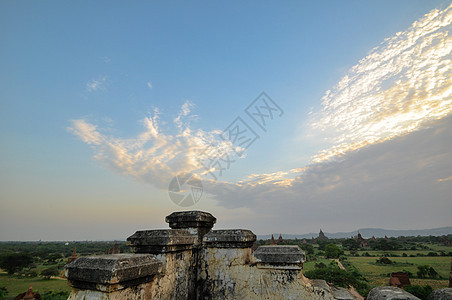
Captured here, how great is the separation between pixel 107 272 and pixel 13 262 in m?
73.9

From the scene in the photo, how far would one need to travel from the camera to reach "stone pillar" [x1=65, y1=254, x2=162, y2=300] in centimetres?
193

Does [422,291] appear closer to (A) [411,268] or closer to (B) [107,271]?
(B) [107,271]

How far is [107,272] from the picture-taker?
1.92 meters

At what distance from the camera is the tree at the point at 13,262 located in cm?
5091

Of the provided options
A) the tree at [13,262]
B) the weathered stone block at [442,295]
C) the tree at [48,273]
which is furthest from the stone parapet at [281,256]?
the tree at [13,262]

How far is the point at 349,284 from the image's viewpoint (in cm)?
2238

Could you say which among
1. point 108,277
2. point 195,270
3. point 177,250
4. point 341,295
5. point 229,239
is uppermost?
point 229,239

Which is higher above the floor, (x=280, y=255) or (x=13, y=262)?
(x=280, y=255)

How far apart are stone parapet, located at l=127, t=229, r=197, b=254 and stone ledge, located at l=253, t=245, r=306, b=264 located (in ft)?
3.31

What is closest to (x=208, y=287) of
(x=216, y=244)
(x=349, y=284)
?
(x=216, y=244)

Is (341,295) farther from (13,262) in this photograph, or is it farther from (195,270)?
(13,262)

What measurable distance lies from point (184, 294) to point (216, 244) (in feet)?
2.51

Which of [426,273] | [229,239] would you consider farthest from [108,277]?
[426,273]

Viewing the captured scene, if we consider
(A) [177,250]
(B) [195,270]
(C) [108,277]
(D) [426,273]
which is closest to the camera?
(C) [108,277]
